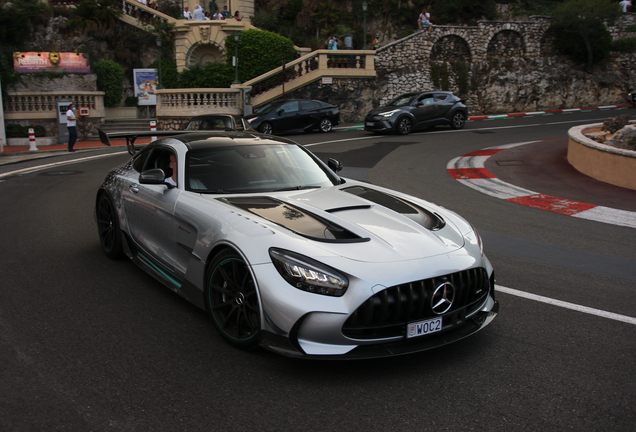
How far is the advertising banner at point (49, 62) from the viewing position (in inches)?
1112

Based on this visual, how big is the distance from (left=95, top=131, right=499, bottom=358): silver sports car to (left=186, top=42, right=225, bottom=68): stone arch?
33173 millimetres

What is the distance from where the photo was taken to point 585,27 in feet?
111

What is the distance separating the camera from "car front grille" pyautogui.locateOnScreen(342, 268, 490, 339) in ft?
10.9

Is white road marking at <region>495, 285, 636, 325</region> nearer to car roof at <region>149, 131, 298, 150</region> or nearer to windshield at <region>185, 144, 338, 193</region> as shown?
windshield at <region>185, 144, 338, 193</region>

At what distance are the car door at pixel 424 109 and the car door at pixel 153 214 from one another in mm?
17957

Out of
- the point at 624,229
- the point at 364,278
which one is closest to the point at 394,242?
the point at 364,278

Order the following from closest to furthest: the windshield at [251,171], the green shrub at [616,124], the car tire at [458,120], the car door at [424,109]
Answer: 1. the windshield at [251,171]
2. the green shrub at [616,124]
3. the car door at [424,109]
4. the car tire at [458,120]

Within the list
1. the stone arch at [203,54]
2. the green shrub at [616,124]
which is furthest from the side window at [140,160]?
the stone arch at [203,54]

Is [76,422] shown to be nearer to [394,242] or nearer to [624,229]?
[394,242]

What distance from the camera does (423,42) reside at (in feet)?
108

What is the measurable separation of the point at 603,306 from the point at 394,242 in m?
2.25

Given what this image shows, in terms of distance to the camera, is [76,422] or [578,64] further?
[578,64]

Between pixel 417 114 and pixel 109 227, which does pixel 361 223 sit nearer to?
pixel 109 227

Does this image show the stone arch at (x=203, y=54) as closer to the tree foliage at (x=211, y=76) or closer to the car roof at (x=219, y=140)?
the tree foliage at (x=211, y=76)
